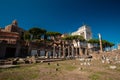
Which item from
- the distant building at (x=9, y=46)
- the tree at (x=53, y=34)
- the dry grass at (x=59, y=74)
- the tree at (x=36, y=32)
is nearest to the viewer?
the dry grass at (x=59, y=74)

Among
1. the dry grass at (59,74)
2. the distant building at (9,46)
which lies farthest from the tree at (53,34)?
the dry grass at (59,74)

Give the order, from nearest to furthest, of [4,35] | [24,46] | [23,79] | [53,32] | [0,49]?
[23,79] < [0,49] < [24,46] < [4,35] < [53,32]

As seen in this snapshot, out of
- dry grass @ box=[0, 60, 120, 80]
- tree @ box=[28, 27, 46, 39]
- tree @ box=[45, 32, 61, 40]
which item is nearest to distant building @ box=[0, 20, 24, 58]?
tree @ box=[28, 27, 46, 39]

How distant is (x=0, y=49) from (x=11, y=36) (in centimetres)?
1268

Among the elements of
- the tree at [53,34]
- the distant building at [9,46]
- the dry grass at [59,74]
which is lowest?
the dry grass at [59,74]

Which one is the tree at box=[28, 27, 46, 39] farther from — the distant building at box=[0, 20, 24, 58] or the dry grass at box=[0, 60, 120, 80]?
the dry grass at box=[0, 60, 120, 80]

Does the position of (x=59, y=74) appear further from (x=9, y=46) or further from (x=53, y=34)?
(x=53, y=34)

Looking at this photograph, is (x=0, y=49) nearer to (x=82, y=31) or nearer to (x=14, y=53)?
(x=14, y=53)

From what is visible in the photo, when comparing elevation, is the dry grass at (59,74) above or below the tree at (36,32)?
below

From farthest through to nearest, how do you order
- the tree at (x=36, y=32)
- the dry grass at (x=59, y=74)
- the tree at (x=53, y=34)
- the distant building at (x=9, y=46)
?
the tree at (x=53, y=34) < the tree at (x=36, y=32) < the distant building at (x=9, y=46) < the dry grass at (x=59, y=74)

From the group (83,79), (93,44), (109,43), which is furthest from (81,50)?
(83,79)

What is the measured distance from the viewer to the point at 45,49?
140 feet

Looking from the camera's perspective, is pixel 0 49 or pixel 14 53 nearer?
pixel 0 49

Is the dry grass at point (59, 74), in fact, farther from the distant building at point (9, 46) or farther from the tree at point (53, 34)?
the tree at point (53, 34)
